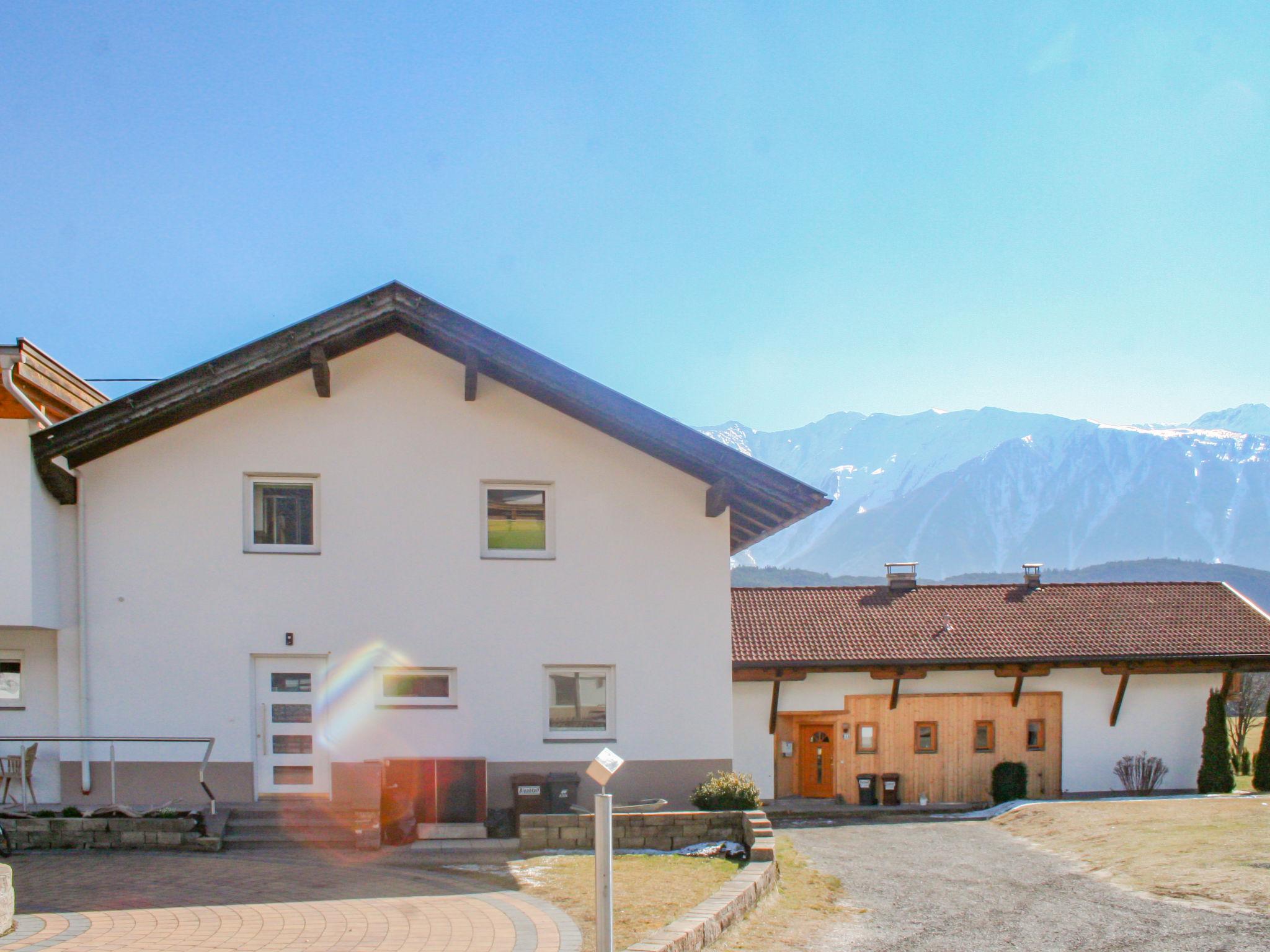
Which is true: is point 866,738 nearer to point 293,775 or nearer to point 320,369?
point 293,775

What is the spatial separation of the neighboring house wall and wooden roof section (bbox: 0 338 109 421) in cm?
106

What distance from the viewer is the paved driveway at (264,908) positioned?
27.0 feet

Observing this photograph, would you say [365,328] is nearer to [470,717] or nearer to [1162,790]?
[470,717]

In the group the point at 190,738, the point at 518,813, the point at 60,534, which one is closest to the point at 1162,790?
the point at 518,813

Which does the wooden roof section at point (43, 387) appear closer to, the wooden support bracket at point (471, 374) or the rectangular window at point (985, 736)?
the wooden support bracket at point (471, 374)

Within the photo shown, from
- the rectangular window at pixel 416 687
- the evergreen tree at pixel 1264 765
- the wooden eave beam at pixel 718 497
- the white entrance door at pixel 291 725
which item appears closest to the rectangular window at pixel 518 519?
the rectangular window at pixel 416 687

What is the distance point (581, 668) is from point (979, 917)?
6501mm

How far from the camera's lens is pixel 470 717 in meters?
15.1

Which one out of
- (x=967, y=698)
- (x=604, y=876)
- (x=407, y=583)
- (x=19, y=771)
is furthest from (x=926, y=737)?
(x=604, y=876)

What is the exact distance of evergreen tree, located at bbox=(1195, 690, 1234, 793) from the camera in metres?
25.6

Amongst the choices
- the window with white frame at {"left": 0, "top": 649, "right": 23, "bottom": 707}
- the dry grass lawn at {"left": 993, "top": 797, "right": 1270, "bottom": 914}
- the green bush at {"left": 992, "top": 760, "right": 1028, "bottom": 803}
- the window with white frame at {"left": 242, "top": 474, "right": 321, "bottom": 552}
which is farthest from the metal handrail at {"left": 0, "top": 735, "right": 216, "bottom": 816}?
the green bush at {"left": 992, "top": 760, "right": 1028, "bottom": 803}

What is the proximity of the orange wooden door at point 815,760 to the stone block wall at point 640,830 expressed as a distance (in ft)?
41.5

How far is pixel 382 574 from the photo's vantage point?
49.7 feet

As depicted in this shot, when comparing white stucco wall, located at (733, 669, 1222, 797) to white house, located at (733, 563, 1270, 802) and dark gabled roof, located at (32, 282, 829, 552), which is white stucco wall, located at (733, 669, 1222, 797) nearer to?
white house, located at (733, 563, 1270, 802)
